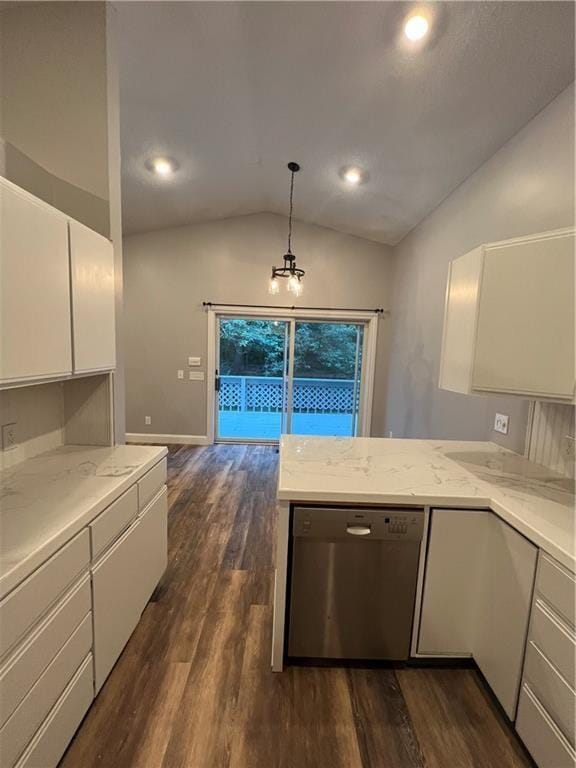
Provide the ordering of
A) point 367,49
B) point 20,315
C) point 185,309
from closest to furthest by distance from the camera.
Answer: point 20,315, point 367,49, point 185,309

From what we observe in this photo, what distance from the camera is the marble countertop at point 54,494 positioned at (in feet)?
3.23

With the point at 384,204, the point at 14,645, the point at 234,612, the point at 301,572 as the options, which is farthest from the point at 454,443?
the point at 384,204

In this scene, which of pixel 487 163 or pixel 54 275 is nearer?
pixel 54 275

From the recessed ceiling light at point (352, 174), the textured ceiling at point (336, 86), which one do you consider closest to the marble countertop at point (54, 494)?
the textured ceiling at point (336, 86)

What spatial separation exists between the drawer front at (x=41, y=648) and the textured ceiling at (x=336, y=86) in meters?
2.76

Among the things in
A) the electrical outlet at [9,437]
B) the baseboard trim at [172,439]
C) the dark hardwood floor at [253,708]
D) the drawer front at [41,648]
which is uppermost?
the electrical outlet at [9,437]

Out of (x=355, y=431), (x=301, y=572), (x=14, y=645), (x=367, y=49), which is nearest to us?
(x=14, y=645)

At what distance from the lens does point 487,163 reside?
2502mm

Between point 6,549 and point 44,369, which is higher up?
point 44,369

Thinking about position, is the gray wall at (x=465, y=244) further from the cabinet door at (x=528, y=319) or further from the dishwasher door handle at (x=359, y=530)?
the dishwasher door handle at (x=359, y=530)

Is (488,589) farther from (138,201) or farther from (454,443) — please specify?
(138,201)

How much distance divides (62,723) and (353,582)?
1115 mm

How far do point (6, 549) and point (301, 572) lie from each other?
3.44 ft

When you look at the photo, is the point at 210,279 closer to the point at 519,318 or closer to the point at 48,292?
the point at 48,292
